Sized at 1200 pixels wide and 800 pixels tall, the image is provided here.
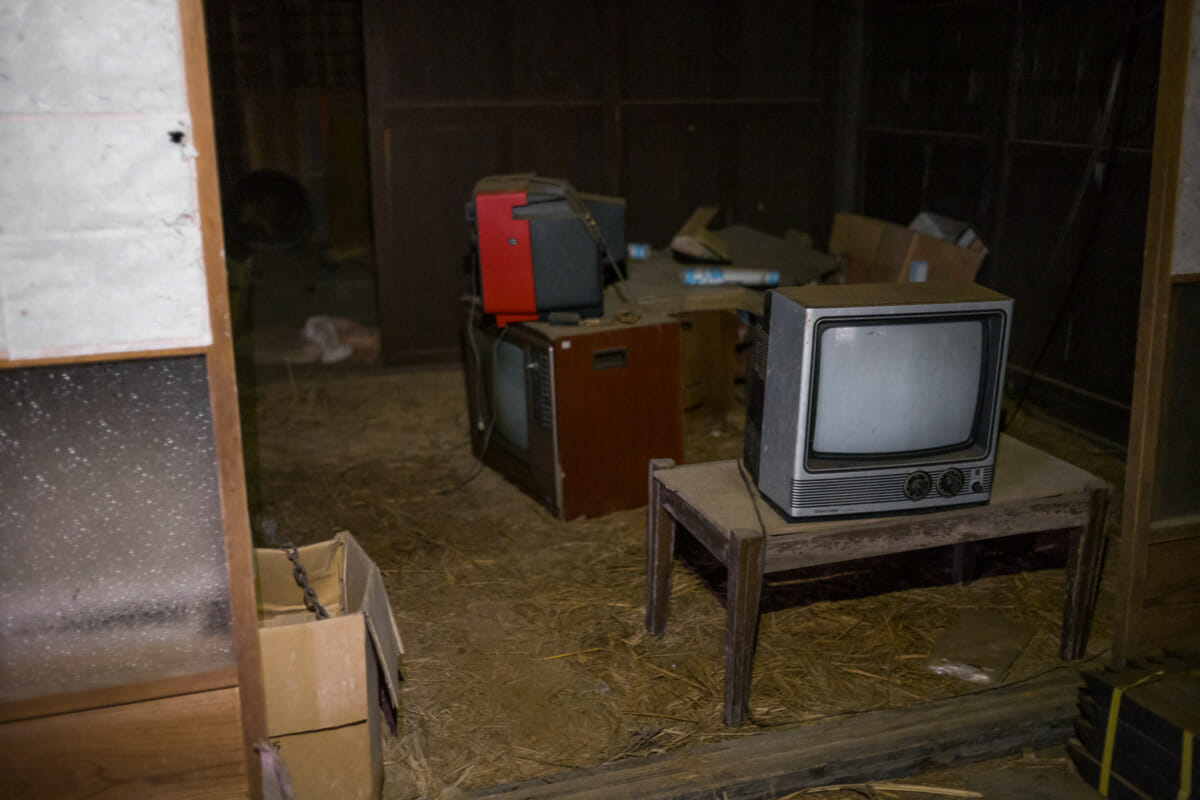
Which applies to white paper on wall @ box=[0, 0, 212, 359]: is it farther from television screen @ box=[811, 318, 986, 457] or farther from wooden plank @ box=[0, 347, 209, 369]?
television screen @ box=[811, 318, 986, 457]

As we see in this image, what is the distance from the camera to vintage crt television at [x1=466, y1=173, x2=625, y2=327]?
378 centimetres

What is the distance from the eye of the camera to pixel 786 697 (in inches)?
110

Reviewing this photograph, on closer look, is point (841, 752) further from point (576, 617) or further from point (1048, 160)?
point (1048, 160)

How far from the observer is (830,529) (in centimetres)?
253

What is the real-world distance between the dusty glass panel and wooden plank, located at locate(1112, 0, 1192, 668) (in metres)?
2.11

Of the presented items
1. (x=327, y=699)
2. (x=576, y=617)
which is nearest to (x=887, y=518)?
(x=576, y=617)

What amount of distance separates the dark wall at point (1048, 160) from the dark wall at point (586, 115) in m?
0.72

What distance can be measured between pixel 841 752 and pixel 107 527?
168 centimetres

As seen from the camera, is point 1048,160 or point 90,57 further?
point 1048,160

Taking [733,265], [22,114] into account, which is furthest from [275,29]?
[22,114]

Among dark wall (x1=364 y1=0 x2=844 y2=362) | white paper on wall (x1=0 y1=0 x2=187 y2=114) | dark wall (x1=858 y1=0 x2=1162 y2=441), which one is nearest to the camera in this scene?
white paper on wall (x1=0 y1=0 x2=187 y2=114)

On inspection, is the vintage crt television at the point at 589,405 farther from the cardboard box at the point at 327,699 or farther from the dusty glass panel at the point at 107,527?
the dusty glass panel at the point at 107,527

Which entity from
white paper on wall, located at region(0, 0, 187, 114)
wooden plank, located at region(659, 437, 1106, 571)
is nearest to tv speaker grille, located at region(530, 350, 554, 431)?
wooden plank, located at region(659, 437, 1106, 571)

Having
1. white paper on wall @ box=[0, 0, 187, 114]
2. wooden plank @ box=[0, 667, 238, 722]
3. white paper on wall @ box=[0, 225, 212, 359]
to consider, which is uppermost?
white paper on wall @ box=[0, 0, 187, 114]
